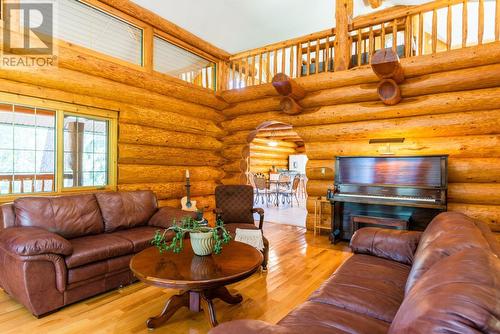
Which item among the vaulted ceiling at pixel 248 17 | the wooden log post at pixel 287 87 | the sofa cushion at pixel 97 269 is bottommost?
the sofa cushion at pixel 97 269

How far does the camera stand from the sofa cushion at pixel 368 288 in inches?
65.5

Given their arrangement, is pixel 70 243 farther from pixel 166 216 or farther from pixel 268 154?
pixel 268 154

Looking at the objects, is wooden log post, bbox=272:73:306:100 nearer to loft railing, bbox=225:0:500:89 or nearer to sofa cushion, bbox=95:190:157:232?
loft railing, bbox=225:0:500:89

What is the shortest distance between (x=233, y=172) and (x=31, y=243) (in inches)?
178

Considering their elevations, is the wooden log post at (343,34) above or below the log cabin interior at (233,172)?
above

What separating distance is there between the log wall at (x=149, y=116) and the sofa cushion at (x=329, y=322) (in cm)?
375

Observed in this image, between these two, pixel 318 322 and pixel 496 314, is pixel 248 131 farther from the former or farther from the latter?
pixel 496 314

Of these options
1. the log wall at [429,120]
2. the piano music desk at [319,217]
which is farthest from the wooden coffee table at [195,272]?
the log wall at [429,120]

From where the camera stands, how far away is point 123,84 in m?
4.49

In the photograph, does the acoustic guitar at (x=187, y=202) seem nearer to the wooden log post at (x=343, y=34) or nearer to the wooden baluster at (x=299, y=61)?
the wooden baluster at (x=299, y=61)

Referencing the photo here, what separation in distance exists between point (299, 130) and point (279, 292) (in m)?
3.32

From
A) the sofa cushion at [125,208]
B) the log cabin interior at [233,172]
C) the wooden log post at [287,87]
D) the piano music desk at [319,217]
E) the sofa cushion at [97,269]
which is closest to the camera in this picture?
the log cabin interior at [233,172]

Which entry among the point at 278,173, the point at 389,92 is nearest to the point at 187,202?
the point at 389,92

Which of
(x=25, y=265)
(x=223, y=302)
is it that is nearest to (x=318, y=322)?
(x=223, y=302)
